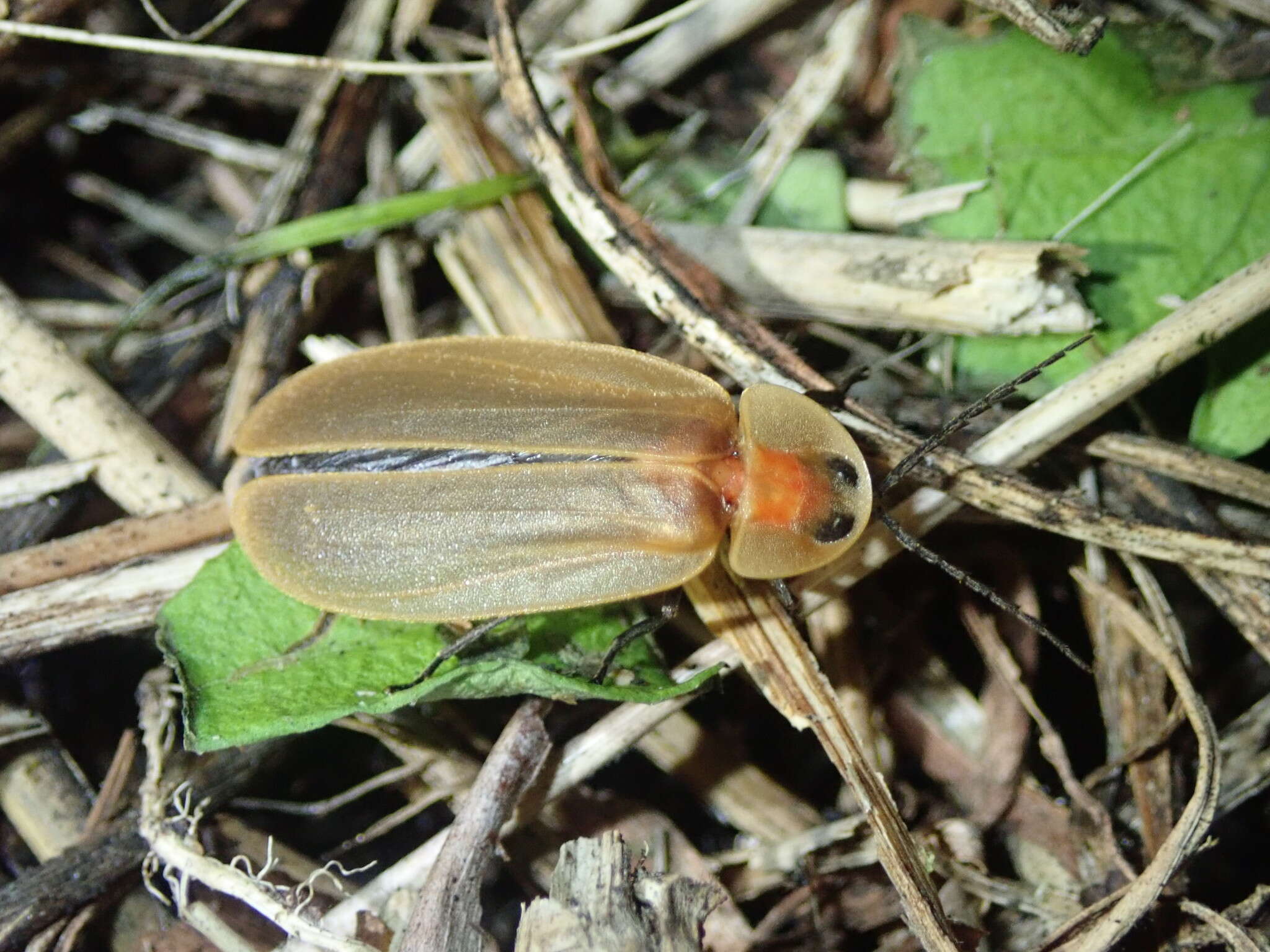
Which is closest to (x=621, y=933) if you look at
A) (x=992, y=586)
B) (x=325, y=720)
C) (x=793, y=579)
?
(x=325, y=720)

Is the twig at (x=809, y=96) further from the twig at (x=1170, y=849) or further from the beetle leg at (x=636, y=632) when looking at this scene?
the twig at (x=1170, y=849)

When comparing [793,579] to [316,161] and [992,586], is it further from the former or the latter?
[316,161]

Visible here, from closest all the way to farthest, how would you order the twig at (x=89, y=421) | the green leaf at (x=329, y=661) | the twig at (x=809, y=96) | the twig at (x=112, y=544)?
1. the green leaf at (x=329, y=661)
2. the twig at (x=112, y=544)
3. the twig at (x=89, y=421)
4. the twig at (x=809, y=96)

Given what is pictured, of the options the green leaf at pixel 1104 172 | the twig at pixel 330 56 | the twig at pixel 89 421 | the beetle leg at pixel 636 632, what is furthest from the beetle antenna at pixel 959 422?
the twig at pixel 89 421

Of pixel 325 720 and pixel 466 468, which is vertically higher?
pixel 466 468

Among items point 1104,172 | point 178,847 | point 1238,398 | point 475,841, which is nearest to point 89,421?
point 178,847
